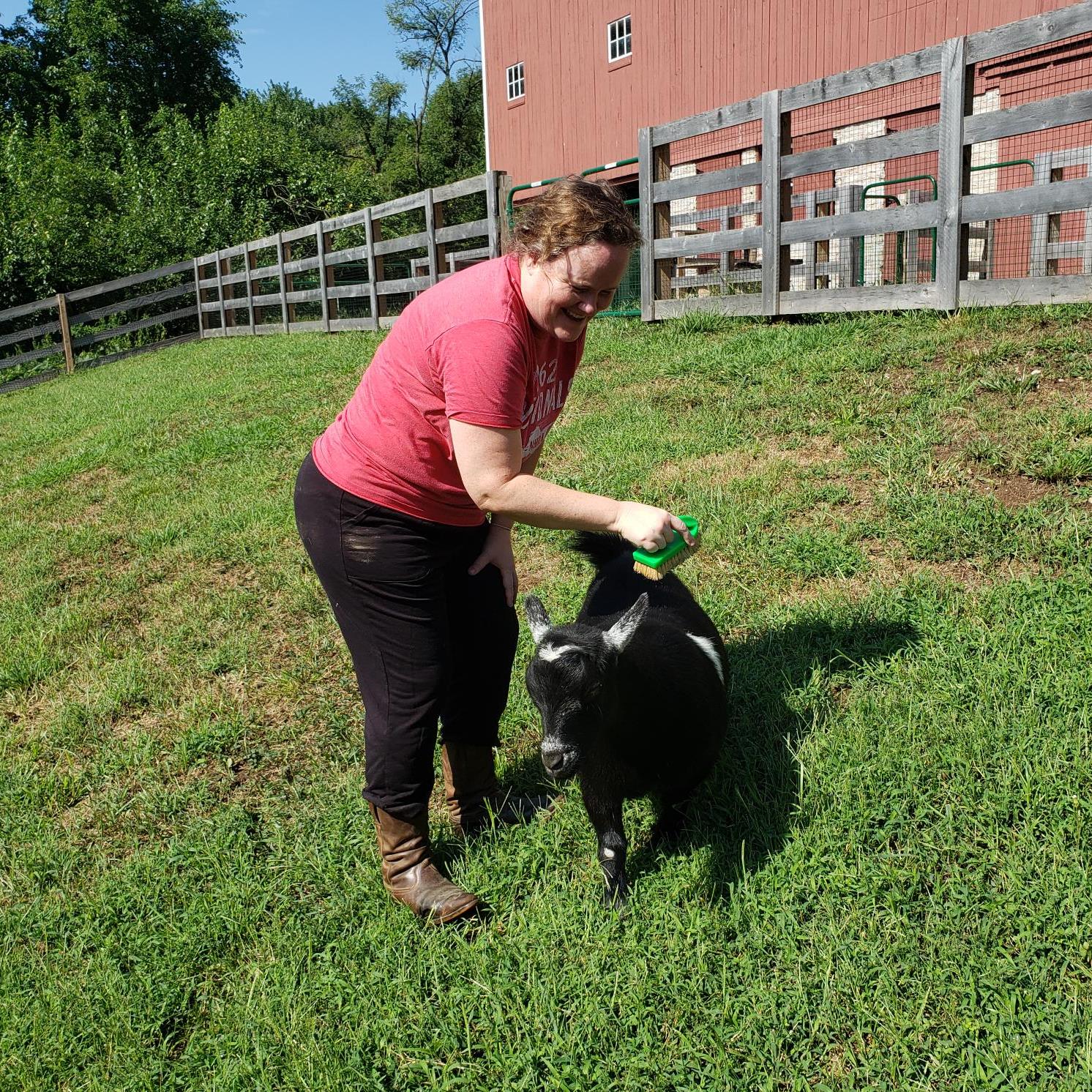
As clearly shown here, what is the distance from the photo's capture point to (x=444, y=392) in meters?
2.42

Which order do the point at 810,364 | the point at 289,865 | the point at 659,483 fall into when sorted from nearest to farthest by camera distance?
1. the point at 289,865
2. the point at 659,483
3. the point at 810,364

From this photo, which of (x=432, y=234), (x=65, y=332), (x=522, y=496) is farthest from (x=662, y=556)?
(x=65, y=332)

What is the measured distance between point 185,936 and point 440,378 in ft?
6.05

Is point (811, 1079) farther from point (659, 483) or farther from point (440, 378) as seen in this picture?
point (659, 483)

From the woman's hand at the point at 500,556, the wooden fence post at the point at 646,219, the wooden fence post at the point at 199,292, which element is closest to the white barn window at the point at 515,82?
the wooden fence post at the point at 199,292

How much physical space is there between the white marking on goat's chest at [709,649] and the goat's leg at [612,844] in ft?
2.23

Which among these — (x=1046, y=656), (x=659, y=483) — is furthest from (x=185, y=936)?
(x=659, y=483)

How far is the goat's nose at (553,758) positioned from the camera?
232 centimetres

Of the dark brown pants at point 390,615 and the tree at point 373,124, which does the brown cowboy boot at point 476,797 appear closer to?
the dark brown pants at point 390,615

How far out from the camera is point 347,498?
2.72m

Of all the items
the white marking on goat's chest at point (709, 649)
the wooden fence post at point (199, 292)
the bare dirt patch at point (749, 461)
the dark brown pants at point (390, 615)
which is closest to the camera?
the dark brown pants at point (390, 615)

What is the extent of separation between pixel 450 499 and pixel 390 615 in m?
0.37

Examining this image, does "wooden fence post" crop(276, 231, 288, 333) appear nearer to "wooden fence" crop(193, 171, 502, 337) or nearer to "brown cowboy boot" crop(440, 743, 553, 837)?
"wooden fence" crop(193, 171, 502, 337)

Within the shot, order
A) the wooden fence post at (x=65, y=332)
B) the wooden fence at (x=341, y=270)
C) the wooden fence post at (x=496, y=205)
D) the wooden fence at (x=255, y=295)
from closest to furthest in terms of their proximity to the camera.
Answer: the wooden fence post at (x=496, y=205) → the wooden fence at (x=341, y=270) → the wooden fence at (x=255, y=295) → the wooden fence post at (x=65, y=332)
